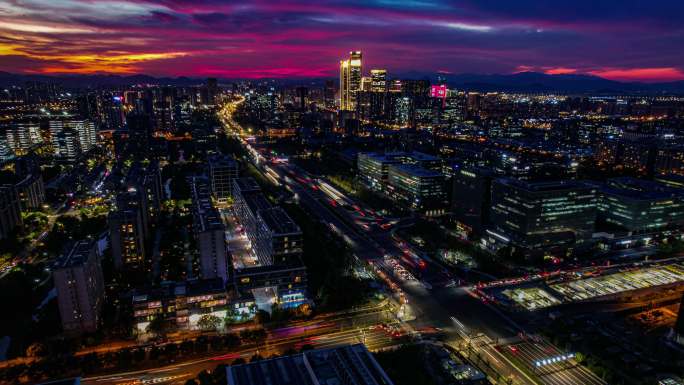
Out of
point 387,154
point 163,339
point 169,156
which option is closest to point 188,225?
point 163,339

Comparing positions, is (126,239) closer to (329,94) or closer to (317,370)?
(317,370)

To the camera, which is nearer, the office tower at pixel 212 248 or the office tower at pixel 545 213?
the office tower at pixel 212 248

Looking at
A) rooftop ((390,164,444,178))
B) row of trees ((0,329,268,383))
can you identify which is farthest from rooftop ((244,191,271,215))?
rooftop ((390,164,444,178))

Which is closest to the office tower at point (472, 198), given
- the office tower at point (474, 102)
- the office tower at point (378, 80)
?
the office tower at point (378, 80)

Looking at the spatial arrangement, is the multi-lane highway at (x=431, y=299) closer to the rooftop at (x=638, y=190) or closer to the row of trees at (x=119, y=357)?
the row of trees at (x=119, y=357)

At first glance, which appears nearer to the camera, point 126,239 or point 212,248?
point 212,248

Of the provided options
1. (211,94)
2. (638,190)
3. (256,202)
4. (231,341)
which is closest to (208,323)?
(231,341)
